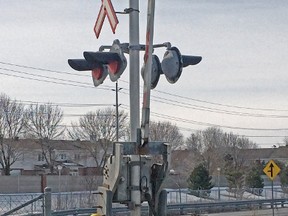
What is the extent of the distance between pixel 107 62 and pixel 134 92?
43 centimetres

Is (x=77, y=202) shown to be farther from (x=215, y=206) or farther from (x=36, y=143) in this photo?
(x=36, y=143)

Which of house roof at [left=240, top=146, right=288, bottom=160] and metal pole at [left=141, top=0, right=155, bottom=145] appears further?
house roof at [left=240, top=146, right=288, bottom=160]

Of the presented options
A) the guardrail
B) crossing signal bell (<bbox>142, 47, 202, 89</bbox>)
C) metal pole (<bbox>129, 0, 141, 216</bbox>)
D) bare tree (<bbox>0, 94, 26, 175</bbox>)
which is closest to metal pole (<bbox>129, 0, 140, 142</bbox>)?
metal pole (<bbox>129, 0, 141, 216</bbox>)

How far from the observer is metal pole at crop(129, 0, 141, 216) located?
5.61m

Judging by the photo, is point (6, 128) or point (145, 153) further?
point (6, 128)

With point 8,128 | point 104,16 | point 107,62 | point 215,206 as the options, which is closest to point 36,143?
point 8,128

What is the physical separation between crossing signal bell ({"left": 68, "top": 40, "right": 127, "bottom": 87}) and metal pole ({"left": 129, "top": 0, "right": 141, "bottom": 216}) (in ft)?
0.36

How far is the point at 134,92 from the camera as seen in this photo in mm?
5812

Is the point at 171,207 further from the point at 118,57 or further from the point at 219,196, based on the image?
the point at 118,57

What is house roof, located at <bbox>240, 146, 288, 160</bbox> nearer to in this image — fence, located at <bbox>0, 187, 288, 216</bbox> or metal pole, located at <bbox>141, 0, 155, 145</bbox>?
fence, located at <bbox>0, 187, 288, 216</bbox>

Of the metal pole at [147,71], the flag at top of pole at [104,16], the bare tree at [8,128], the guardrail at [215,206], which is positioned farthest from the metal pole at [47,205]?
the bare tree at [8,128]

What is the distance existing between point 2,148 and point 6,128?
2.59 m

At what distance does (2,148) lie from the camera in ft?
237

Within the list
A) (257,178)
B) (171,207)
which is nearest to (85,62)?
(171,207)
